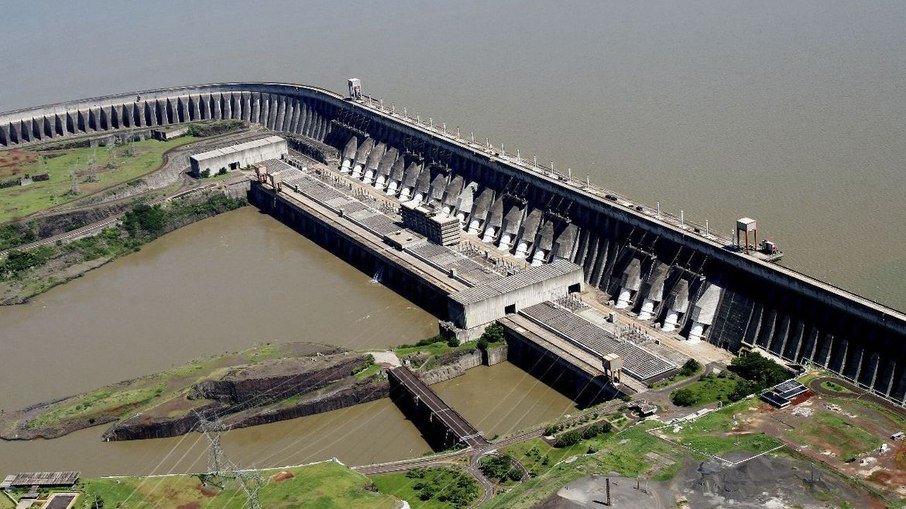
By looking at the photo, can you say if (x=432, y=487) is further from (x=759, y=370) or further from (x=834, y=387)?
(x=834, y=387)

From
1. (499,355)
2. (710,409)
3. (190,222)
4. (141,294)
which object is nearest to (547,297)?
(499,355)

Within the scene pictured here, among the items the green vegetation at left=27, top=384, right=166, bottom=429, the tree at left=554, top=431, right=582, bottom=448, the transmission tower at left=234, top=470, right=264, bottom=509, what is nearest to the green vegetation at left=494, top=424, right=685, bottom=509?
the tree at left=554, top=431, right=582, bottom=448

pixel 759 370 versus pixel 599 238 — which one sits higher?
pixel 599 238

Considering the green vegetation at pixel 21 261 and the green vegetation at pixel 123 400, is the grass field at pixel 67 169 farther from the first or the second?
the green vegetation at pixel 123 400

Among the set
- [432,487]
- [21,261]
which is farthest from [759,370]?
[21,261]

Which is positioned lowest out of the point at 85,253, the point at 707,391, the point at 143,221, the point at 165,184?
the point at 85,253

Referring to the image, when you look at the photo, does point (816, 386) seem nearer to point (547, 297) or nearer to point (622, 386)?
point (622, 386)
